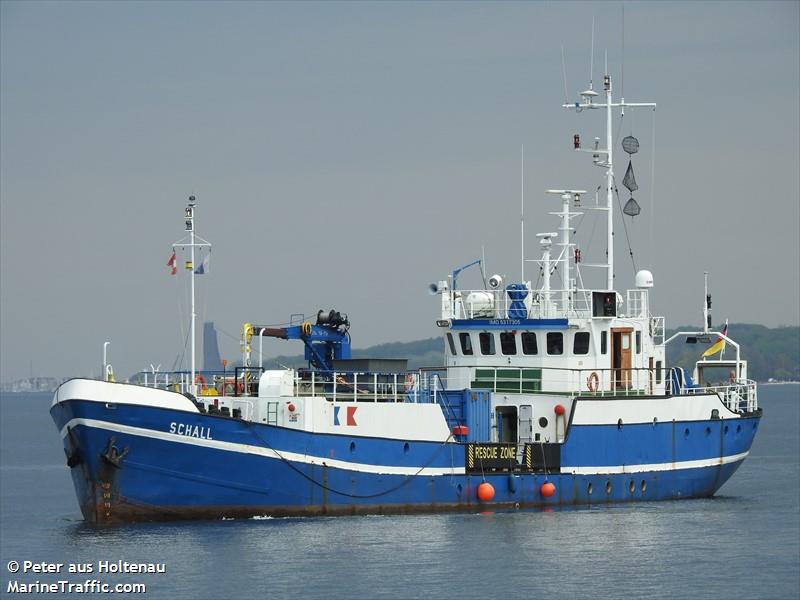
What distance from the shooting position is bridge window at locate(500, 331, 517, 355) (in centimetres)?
4169

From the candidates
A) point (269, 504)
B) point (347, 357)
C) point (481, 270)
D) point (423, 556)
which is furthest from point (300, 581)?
point (481, 270)

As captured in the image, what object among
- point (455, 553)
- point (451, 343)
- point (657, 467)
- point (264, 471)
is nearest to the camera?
point (455, 553)

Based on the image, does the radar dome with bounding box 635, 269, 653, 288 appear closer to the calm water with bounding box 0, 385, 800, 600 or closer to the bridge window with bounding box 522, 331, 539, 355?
the bridge window with bounding box 522, 331, 539, 355

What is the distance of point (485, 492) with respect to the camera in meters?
39.0

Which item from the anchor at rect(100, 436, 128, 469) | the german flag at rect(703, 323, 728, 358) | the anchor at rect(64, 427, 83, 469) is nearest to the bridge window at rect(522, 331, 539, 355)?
the german flag at rect(703, 323, 728, 358)

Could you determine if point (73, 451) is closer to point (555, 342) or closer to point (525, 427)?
point (525, 427)

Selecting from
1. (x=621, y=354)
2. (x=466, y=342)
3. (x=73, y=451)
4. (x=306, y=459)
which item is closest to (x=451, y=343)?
(x=466, y=342)

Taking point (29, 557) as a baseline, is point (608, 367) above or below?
above

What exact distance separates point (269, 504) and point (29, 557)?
5700 mm

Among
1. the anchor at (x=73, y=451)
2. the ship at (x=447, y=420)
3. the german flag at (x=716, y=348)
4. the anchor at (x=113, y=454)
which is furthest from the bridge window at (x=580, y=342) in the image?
the anchor at (x=73, y=451)

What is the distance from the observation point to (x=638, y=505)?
4131 centimetres

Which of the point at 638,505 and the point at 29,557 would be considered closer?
the point at 29,557

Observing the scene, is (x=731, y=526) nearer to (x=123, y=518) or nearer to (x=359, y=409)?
(x=359, y=409)

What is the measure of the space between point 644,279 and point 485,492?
347 inches
